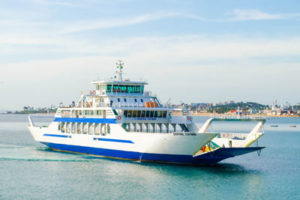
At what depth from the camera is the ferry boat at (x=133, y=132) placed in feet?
119

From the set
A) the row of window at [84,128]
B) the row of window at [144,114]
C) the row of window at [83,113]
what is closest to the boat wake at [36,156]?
the row of window at [84,128]

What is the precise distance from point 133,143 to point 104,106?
21.7 ft

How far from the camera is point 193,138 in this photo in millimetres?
35656

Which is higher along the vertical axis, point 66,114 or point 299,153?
point 66,114

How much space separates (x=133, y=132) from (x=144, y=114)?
367 cm

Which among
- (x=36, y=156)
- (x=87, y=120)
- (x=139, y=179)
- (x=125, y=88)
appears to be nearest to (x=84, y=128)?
(x=87, y=120)

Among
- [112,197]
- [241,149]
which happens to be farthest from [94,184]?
[241,149]

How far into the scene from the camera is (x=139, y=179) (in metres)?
32.6

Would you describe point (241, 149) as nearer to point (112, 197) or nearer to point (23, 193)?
point (112, 197)

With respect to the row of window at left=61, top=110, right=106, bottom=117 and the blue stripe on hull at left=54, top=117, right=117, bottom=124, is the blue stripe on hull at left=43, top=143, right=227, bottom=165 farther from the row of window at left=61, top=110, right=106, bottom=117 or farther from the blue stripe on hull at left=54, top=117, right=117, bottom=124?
the row of window at left=61, top=110, right=106, bottom=117

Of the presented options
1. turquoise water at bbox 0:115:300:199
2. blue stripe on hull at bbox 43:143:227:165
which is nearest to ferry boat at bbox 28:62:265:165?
blue stripe on hull at bbox 43:143:227:165

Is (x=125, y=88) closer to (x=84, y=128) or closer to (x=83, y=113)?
(x=83, y=113)

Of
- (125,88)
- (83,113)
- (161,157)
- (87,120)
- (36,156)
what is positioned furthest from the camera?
(83,113)

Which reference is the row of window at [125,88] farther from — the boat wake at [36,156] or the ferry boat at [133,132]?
the boat wake at [36,156]
